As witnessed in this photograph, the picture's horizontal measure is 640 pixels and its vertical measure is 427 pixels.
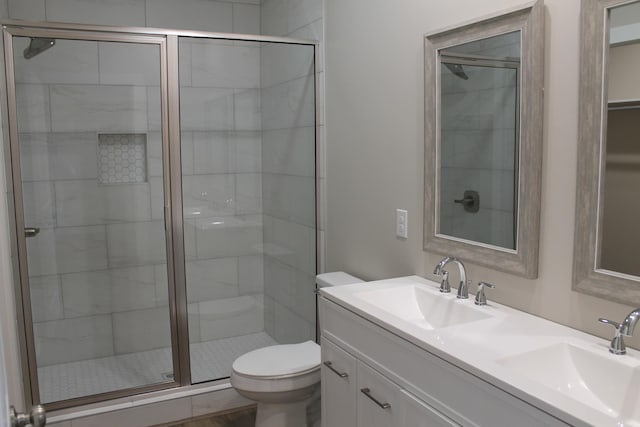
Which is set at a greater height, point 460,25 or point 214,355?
point 460,25

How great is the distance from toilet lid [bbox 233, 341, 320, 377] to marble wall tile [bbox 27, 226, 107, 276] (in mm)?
1097

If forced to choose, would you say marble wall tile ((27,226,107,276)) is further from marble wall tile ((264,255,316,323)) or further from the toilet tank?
the toilet tank

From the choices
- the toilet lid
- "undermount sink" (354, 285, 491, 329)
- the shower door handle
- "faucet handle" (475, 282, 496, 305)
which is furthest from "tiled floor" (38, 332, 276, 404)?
"faucet handle" (475, 282, 496, 305)

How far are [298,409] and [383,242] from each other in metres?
0.92

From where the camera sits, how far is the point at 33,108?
9.32 ft

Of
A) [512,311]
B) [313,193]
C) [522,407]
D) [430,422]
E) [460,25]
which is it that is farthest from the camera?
[313,193]

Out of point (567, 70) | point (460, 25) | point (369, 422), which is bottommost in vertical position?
point (369, 422)

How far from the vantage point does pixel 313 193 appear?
10.8 feet

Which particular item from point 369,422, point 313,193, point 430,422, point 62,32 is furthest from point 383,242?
point 62,32

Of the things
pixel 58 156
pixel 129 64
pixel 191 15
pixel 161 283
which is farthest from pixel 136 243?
pixel 191 15

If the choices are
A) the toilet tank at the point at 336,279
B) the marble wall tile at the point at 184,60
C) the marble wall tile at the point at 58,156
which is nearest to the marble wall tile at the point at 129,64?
the marble wall tile at the point at 184,60

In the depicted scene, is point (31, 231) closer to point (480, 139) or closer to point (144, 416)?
point (144, 416)

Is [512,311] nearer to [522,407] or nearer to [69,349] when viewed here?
[522,407]

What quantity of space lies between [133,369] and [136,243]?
733mm
